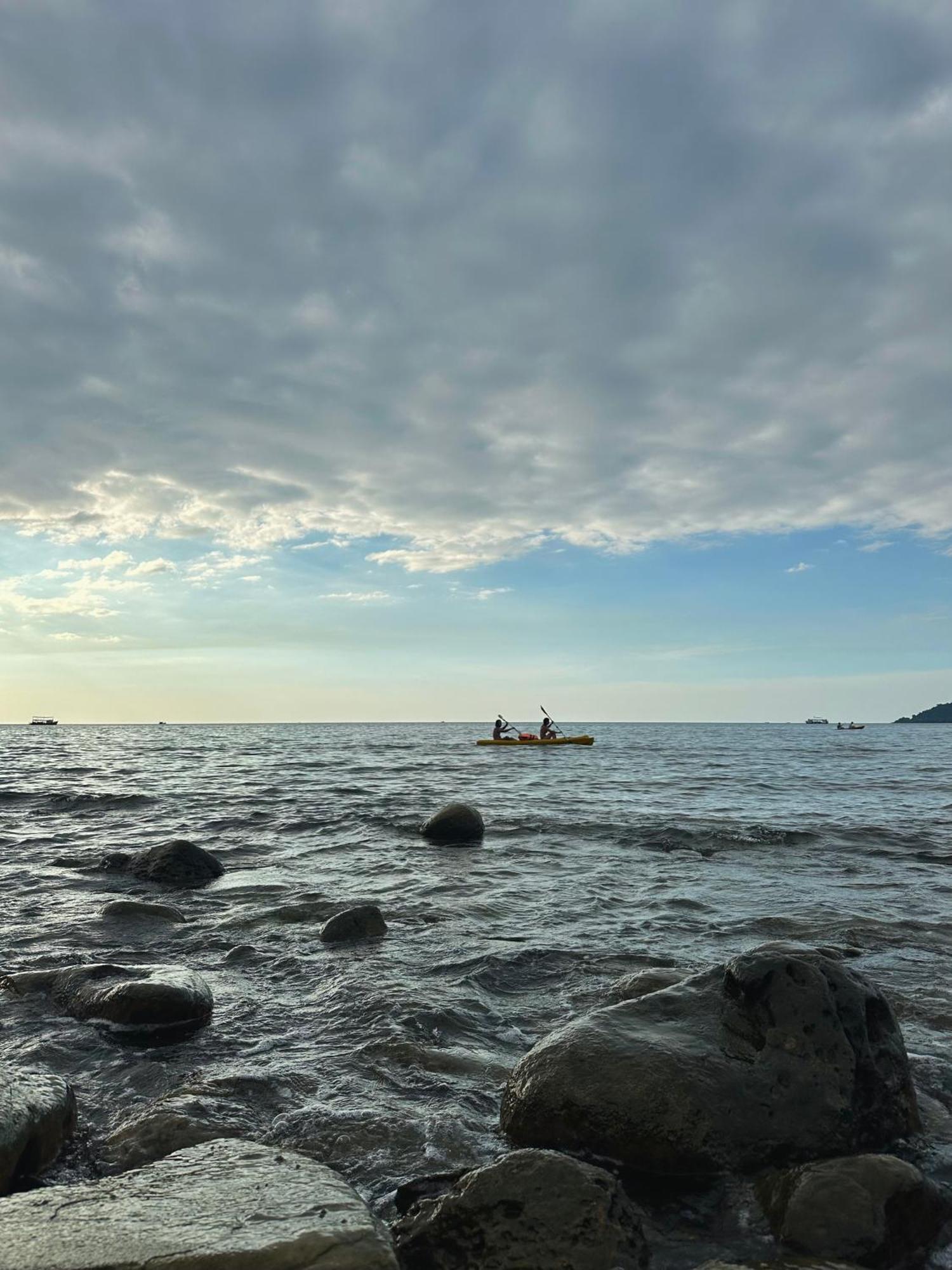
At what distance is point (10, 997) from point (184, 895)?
402 centimetres

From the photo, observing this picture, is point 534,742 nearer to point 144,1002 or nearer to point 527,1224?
point 144,1002

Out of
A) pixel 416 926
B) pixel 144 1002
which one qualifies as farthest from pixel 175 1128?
pixel 416 926

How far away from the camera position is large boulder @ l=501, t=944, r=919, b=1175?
13.2 feet

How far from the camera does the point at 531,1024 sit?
19.1 ft

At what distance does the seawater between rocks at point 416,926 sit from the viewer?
4.72m

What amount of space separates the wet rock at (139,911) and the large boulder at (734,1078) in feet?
19.1

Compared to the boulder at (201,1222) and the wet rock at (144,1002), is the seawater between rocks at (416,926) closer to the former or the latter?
the wet rock at (144,1002)

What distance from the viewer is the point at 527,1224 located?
3137 mm

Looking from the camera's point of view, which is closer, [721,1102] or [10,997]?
[721,1102]

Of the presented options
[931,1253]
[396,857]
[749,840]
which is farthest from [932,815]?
[931,1253]

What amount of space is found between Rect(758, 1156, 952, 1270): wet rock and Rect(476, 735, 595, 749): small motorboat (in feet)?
175

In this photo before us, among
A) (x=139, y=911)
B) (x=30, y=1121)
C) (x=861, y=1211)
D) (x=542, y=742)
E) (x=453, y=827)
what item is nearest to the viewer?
(x=861, y=1211)

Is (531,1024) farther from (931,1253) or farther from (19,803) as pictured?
(19,803)

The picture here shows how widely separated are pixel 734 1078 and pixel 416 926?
4.93 m
